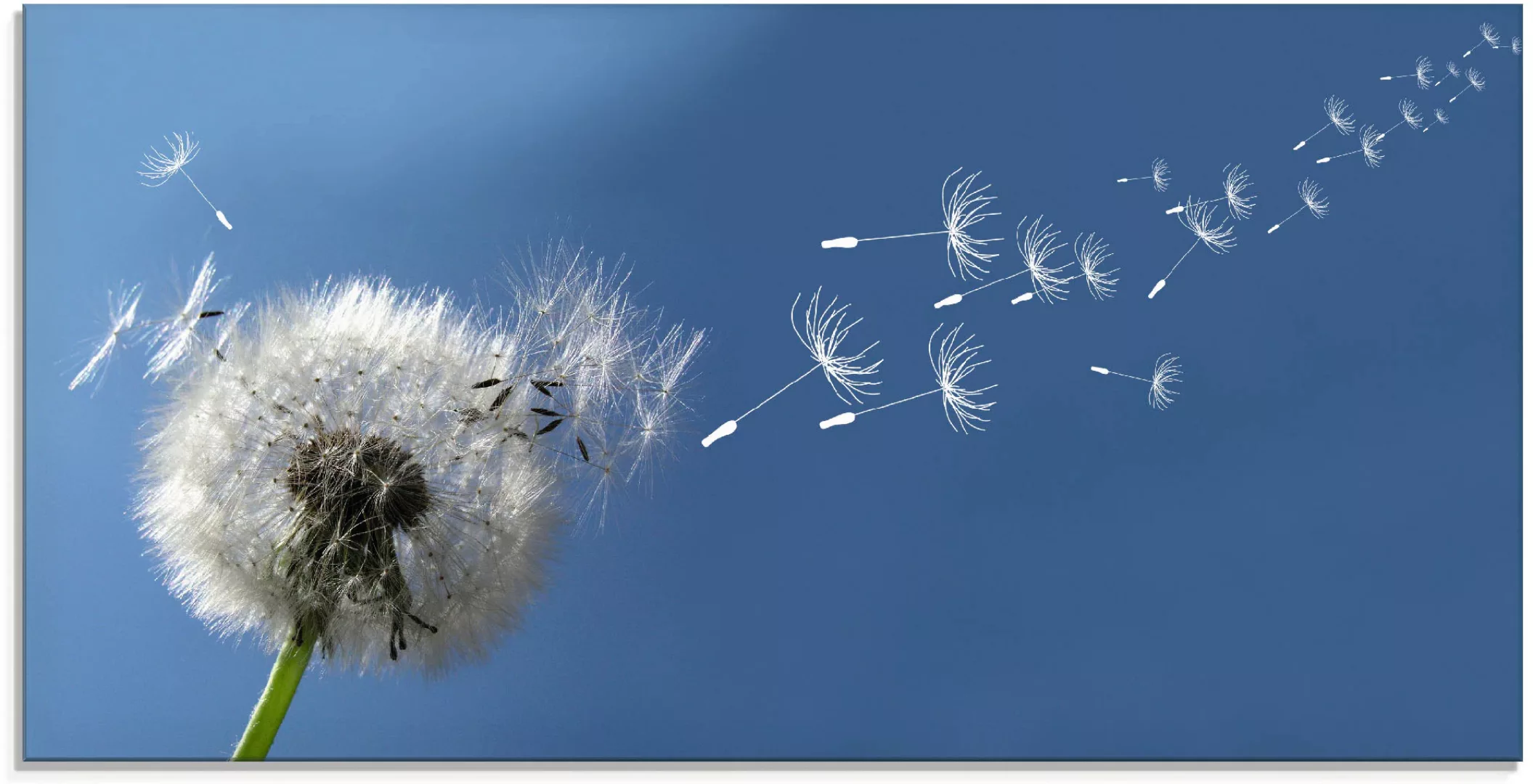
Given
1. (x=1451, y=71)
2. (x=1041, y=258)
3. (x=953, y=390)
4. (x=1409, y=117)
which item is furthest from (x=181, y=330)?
(x=1451, y=71)

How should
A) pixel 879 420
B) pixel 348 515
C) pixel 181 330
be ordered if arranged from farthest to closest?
1. pixel 879 420
2. pixel 181 330
3. pixel 348 515

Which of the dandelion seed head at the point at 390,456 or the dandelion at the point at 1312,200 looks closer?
the dandelion seed head at the point at 390,456

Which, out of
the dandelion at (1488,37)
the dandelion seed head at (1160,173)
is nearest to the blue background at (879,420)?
the dandelion seed head at (1160,173)

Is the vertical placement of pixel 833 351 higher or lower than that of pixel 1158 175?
lower

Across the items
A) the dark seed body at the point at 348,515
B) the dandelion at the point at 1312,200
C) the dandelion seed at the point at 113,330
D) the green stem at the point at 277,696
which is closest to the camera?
the dark seed body at the point at 348,515

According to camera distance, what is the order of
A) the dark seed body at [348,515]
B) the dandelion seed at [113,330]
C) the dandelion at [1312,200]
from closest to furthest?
the dark seed body at [348,515]
the dandelion seed at [113,330]
the dandelion at [1312,200]

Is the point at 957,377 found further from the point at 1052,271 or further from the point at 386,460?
the point at 386,460

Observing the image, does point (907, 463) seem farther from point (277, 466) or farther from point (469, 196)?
point (277, 466)

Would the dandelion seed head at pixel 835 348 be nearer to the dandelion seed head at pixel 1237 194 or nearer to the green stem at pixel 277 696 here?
the dandelion seed head at pixel 1237 194

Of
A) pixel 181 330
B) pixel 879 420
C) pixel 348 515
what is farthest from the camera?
pixel 879 420
